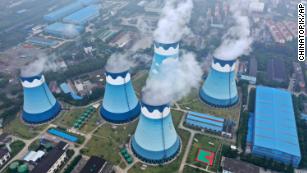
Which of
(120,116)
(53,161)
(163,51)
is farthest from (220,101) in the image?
(53,161)

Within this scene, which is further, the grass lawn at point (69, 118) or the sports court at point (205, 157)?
the grass lawn at point (69, 118)

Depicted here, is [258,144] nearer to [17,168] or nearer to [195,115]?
[195,115]

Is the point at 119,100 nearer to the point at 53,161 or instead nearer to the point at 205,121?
the point at 53,161

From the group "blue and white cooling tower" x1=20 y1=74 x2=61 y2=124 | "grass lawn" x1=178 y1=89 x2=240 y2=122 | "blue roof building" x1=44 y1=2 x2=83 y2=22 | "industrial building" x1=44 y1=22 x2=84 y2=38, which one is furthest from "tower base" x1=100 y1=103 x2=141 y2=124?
"blue roof building" x1=44 y1=2 x2=83 y2=22

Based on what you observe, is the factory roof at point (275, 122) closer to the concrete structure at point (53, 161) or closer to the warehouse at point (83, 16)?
the concrete structure at point (53, 161)

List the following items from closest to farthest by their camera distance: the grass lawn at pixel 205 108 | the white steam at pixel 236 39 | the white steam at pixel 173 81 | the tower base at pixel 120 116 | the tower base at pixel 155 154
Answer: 1. the white steam at pixel 173 81
2. the tower base at pixel 155 154
3. the tower base at pixel 120 116
4. the grass lawn at pixel 205 108
5. the white steam at pixel 236 39

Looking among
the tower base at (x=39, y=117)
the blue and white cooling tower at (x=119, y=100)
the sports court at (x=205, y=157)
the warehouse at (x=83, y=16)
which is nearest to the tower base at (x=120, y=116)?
the blue and white cooling tower at (x=119, y=100)
